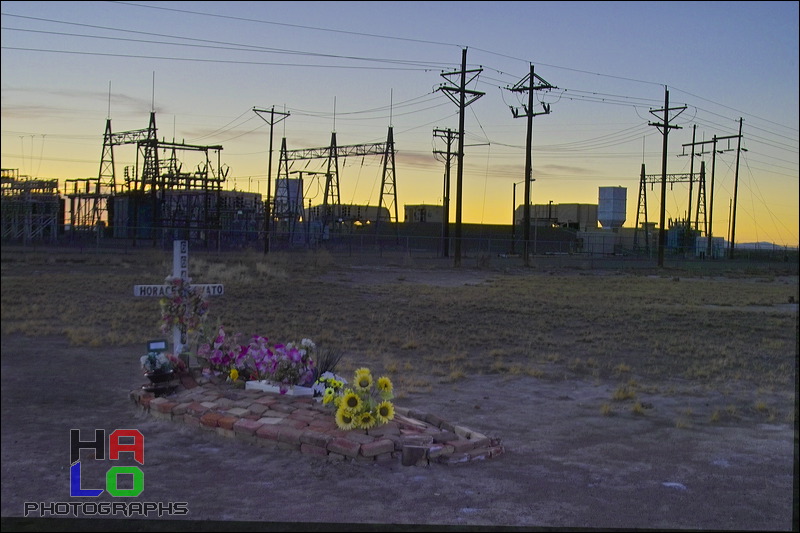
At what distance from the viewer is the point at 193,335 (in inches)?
392

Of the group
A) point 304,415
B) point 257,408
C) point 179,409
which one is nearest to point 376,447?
point 304,415

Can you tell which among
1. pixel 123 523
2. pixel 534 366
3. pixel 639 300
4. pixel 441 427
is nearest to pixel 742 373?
pixel 534 366

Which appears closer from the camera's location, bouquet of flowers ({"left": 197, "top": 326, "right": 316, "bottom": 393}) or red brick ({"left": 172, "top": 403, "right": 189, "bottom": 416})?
red brick ({"left": 172, "top": 403, "right": 189, "bottom": 416})

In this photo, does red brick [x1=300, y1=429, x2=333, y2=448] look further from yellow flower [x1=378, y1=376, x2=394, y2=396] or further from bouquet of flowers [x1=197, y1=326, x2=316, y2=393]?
bouquet of flowers [x1=197, y1=326, x2=316, y2=393]

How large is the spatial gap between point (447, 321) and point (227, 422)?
12.3 metres

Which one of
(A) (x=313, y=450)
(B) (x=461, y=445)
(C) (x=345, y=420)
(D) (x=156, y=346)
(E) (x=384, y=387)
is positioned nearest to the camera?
(A) (x=313, y=450)

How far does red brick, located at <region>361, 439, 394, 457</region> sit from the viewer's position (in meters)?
6.87

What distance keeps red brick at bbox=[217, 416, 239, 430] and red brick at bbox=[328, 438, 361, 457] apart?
3.72ft

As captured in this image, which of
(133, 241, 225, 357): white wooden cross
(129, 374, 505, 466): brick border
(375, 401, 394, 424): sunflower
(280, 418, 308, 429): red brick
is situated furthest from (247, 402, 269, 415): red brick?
(133, 241, 225, 357): white wooden cross

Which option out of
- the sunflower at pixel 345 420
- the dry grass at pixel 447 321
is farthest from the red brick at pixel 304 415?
the dry grass at pixel 447 321

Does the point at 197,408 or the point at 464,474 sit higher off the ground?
the point at 197,408

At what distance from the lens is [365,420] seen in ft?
24.0

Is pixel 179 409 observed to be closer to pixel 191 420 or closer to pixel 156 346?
pixel 191 420

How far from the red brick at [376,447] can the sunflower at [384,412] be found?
1.20 ft
